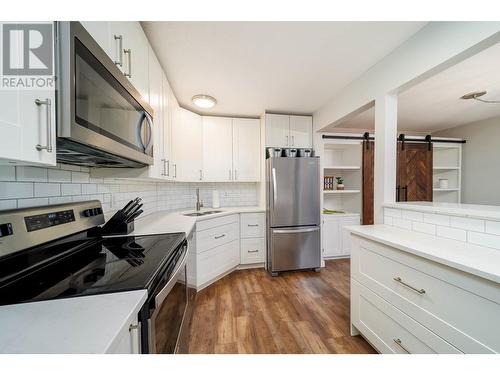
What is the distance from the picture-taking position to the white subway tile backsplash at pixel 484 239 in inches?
37.2

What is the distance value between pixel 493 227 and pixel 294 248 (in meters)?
1.87

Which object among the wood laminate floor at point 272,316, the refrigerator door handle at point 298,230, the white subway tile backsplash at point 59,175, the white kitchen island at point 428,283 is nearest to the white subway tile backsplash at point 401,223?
the white kitchen island at point 428,283

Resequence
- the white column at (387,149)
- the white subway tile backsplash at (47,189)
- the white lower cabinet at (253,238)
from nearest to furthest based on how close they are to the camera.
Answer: the white subway tile backsplash at (47,189) < the white column at (387,149) < the white lower cabinet at (253,238)

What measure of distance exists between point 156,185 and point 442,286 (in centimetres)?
Result: 267

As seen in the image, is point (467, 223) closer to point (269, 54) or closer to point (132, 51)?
point (269, 54)

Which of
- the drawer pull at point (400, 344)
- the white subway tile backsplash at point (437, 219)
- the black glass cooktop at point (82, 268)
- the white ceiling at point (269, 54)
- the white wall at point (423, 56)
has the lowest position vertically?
the drawer pull at point (400, 344)

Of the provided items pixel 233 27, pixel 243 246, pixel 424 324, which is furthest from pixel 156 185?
pixel 424 324

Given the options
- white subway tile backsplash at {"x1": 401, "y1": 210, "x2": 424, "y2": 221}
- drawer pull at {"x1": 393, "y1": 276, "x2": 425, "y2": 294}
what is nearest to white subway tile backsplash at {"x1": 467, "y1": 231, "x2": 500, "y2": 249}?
white subway tile backsplash at {"x1": 401, "y1": 210, "x2": 424, "y2": 221}

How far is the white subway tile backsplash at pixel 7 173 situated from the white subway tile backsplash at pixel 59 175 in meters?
0.17

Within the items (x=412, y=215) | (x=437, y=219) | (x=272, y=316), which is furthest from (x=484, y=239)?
(x=272, y=316)

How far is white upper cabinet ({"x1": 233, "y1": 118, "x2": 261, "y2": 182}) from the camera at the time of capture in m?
2.92

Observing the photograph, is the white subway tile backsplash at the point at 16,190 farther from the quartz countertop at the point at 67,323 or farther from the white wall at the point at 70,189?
the quartz countertop at the point at 67,323

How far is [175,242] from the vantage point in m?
1.13

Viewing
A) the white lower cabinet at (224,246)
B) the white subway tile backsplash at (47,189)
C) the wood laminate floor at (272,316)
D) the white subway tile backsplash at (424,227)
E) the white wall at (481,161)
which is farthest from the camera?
the white wall at (481,161)
